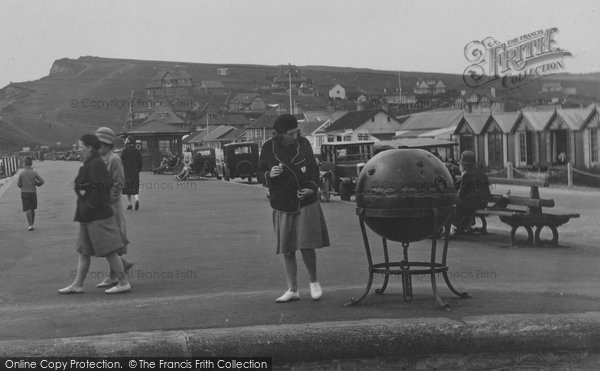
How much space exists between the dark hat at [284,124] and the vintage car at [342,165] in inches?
729

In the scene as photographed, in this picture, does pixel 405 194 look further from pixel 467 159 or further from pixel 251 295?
pixel 467 159

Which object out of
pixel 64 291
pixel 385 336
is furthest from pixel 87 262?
pixel 385 336

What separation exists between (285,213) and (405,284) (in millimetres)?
1257

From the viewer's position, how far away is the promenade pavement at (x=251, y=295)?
236 inches

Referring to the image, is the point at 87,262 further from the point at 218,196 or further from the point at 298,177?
the point at 218,196

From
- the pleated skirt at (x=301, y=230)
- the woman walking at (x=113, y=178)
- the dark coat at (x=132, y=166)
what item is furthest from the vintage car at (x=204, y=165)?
the pleated skirt at (x=301, y=230)

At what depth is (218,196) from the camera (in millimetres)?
28906

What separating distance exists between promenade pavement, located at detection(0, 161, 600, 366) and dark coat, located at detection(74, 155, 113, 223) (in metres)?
0.88

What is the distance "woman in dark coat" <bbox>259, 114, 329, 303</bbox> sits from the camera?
7.59m

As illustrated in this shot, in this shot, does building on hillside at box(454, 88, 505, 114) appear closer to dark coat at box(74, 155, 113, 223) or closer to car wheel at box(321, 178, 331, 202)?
car wheel at box(321, 178, 331, 202)

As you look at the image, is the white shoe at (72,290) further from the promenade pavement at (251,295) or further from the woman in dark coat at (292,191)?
the woman in dark coat at (292,191)

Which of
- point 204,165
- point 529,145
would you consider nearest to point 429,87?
point 529,145

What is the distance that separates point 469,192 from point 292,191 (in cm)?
722

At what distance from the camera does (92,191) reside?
8.66 meters
